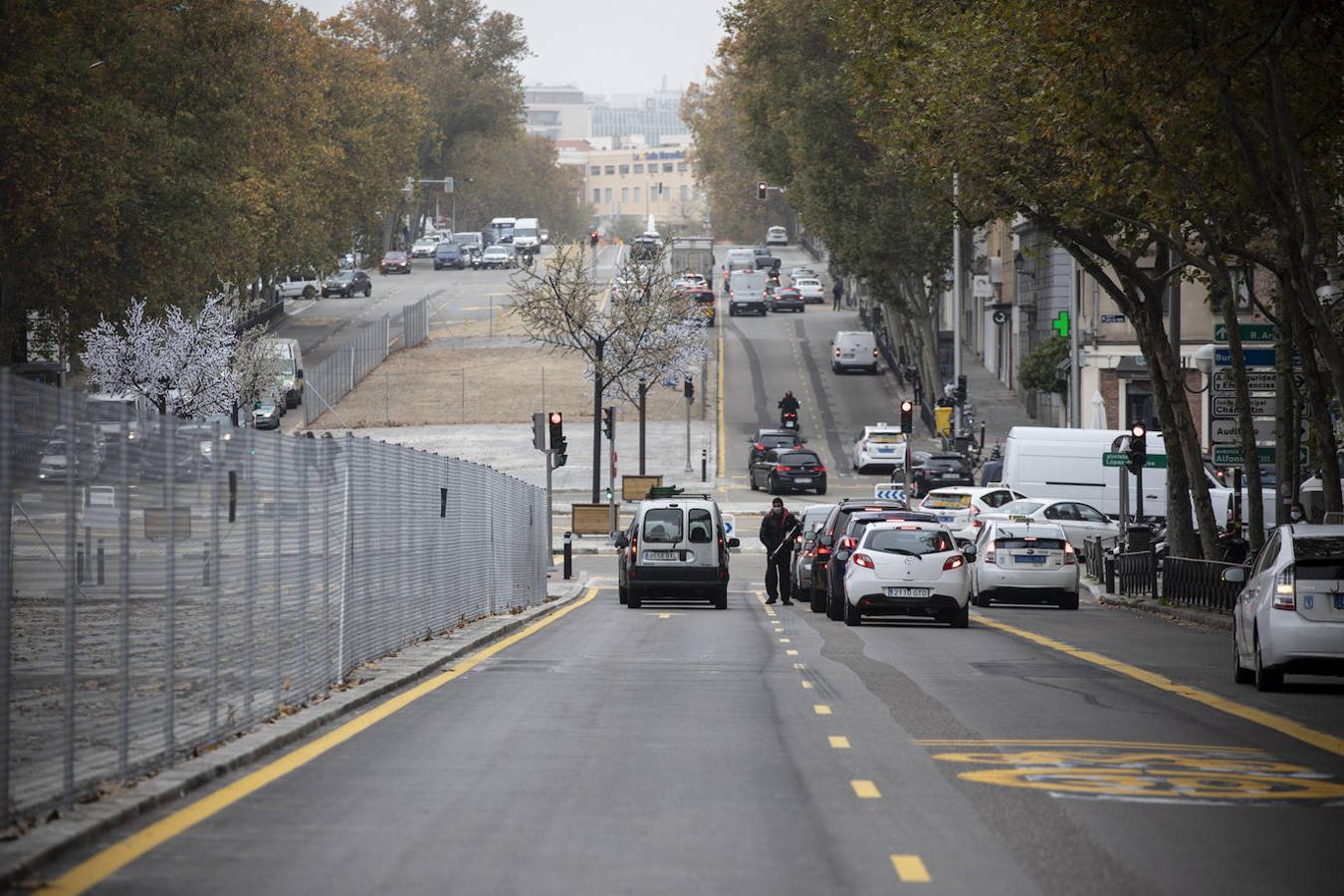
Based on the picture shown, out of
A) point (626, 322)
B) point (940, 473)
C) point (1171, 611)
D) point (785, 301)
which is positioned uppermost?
point (785, 301)

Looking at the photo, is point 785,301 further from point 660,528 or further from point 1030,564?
point 660,528

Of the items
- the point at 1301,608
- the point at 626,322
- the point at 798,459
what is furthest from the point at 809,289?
the point at 1301,608

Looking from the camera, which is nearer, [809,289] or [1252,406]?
[1252,406]

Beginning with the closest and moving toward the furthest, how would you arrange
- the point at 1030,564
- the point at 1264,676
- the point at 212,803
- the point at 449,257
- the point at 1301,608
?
the point at 212,803
the point at 1301,608
the point at 1264,676
the point at 1030,564
the point at 449,257

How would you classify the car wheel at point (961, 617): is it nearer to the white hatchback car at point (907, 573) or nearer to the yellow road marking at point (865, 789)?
the white hatchback car at point (907, 573)

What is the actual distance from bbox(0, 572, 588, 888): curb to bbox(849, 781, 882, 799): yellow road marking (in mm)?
3456

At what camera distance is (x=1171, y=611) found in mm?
32938

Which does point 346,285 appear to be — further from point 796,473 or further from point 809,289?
point 796,473

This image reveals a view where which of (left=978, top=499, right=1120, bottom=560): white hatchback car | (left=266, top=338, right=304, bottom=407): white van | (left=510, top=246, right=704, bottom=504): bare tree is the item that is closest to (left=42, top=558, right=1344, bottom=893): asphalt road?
(left=978, top=499, right=1120, bottom=560): white hatchback car

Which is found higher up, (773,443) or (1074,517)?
(773,443)

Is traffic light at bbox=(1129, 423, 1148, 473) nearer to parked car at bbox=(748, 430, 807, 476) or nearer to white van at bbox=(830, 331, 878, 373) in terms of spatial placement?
parked car at bbox=(748, 430, 807, 476)

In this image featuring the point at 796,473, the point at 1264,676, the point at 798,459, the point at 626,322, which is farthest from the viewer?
the point at 626,322

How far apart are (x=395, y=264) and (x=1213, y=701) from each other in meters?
125

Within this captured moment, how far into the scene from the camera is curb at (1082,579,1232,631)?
3006 cm
